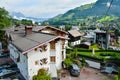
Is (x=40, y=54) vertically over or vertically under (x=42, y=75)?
over

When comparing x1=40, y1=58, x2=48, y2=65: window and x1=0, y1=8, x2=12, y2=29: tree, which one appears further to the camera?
x1=0, y1=8, x2=12, y2=29: tree

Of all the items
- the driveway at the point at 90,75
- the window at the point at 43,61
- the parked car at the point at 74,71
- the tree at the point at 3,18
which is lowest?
the driveway at the point at 90,75

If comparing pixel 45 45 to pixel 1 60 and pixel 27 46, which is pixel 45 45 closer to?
pixel 27 46

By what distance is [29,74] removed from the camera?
2923 cm

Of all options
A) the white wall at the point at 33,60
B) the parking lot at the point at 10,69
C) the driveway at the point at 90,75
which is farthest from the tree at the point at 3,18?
the white wall at the point at 33,60

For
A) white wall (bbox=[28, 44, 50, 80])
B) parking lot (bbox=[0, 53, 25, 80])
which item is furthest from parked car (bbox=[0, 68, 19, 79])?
white wall (bbox=[28, 44, 50, 80])

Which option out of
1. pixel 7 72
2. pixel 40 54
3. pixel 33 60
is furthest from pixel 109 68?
pixel 7 72

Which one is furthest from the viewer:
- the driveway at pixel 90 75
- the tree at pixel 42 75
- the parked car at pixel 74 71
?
the parked car at pixel 74 71

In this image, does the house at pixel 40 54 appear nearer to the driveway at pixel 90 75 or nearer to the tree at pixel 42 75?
the tree at pixel 42 75

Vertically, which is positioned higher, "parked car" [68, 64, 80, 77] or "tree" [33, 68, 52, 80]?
"tree" [33, 68, 52, 80]

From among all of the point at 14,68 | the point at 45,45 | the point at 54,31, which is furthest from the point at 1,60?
the point at 45,45

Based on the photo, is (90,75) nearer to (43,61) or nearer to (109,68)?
(109,68)

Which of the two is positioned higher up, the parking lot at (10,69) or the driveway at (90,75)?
the parking lot at (10,69)

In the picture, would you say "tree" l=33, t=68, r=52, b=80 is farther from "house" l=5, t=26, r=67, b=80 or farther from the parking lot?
the parking lot
